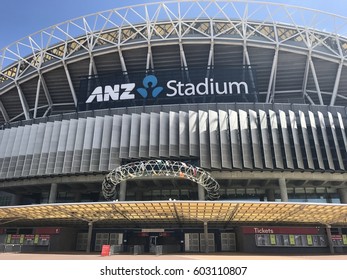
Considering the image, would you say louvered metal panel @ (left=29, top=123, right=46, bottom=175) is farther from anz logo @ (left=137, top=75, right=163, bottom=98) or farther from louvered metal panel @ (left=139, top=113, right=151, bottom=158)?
anz logo @ (left=137, top=75, right=163, bottom=98)

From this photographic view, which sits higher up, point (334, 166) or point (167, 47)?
point (167, 47)

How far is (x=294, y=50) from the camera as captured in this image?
55125 millimetres

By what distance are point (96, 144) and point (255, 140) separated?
25.7 metres

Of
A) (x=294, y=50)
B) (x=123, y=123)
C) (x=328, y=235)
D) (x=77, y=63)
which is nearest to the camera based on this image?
(x=328, y=235)

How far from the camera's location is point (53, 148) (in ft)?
156

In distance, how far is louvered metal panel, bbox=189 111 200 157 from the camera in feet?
143

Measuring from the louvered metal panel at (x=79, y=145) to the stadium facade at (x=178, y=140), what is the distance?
6.7 inches

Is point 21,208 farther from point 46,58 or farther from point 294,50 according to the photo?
point 294,50

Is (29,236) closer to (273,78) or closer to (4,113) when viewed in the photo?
(4,113)

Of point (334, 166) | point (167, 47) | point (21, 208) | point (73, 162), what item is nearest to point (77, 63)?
point (167, 47)

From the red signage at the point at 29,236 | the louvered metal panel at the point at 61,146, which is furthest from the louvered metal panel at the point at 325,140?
the red signage at the point at 29,236

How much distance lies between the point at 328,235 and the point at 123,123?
33.2 metres

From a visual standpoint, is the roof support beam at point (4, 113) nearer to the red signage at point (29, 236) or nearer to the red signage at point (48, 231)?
the red signage at point (29, 236)

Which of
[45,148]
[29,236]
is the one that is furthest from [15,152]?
[29,236]
